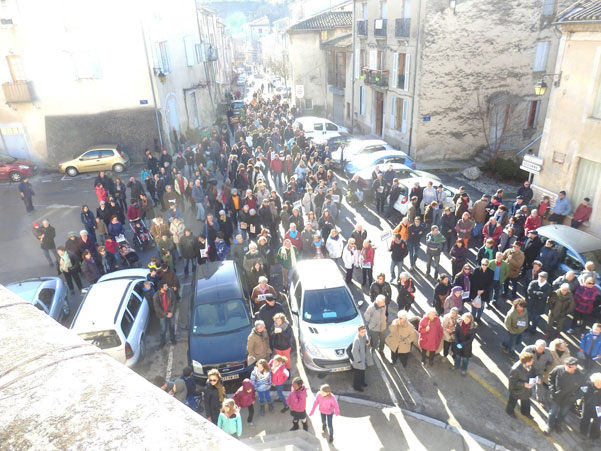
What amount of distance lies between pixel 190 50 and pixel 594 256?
28.6 m

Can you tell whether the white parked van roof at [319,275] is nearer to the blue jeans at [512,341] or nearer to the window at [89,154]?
the blue jeans at [512,341]

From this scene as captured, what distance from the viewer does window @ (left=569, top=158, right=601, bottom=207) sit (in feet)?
43.3

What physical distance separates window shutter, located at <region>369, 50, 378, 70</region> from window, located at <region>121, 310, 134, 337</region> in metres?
23.5

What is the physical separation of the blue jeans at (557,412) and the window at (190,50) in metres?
30.0

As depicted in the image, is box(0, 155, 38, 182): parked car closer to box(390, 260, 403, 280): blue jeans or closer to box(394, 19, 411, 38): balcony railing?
box(390, 260, 403, 280): blue jeans

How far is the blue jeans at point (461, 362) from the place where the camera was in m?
8.44

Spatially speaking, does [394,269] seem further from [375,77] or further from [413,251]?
[375,77]

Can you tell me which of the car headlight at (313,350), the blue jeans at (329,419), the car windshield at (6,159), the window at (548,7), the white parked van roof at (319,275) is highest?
the window at (548,7)

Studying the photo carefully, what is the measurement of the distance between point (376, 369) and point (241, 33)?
133 m

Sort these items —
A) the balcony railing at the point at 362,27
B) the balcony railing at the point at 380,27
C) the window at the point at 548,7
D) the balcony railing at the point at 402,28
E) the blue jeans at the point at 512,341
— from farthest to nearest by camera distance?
the balcony railing at the point at 362,27 → the balcony railing at the point at 380,27 → the balcony railing at the point at 402,28 → the window at the point at 548,7 → the blue jeans at the point at 512,341

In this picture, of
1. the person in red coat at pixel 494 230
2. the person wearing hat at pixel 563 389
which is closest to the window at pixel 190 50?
the person in red coat at pixel 494 230

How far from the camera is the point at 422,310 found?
1070cm

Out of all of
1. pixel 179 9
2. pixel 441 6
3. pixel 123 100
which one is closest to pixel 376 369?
pixel 441 6

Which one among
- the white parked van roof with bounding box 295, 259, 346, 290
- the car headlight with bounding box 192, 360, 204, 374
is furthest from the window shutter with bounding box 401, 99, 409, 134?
the car headlight with bounding box 192, 360, 204, 374
